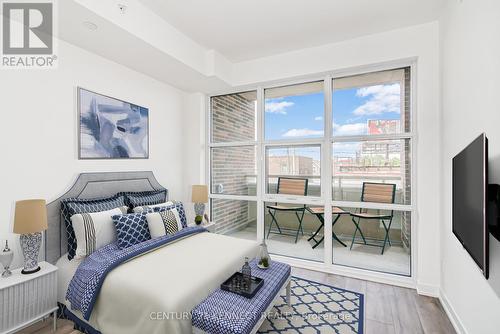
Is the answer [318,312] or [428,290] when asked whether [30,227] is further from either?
[428,290]

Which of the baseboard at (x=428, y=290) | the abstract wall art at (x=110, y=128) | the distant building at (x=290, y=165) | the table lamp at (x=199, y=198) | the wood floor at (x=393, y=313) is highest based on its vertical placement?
the abstract wall art at (x=110, y=128)

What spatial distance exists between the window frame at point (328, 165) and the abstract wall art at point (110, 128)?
3.72 ft

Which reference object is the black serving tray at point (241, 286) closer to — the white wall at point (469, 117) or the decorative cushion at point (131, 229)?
the decorative cushion at point (131, 229)

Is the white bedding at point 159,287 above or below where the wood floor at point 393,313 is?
above

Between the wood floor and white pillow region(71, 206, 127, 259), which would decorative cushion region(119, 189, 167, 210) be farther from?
the wood floor

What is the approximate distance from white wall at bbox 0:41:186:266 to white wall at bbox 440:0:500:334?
11.2ft

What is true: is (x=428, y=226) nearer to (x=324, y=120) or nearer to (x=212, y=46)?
(x=324, y=120)

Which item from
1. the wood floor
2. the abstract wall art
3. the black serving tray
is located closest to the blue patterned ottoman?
the black serving tray

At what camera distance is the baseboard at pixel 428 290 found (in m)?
2.58

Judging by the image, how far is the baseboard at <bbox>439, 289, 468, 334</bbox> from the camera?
1.95 m

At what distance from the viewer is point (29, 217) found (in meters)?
1.95

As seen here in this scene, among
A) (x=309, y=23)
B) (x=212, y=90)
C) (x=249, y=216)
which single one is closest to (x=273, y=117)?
(x=212, y=90)

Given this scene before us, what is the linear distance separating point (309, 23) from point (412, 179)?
2131 millimetres

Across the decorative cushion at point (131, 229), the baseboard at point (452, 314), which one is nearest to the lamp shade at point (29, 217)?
the decorative cushion at point (131, 229)
